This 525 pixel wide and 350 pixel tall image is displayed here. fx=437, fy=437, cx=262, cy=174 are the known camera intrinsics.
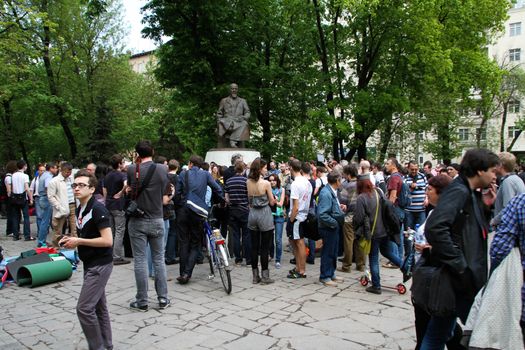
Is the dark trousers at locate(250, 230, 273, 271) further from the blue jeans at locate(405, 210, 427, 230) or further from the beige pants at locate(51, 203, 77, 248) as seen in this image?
the beige pants at locate(51, 203, 77, 248)

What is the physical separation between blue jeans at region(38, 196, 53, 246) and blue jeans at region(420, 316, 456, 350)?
9.24 metres

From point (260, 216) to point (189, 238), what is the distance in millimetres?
1236

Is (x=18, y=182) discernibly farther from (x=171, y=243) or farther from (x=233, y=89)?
(x=233, y=89)

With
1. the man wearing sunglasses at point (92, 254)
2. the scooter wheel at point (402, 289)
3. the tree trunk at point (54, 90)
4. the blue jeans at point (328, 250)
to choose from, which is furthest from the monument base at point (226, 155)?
the tree trunk at point (54, 90)

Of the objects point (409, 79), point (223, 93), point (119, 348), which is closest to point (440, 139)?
point (409, 79)

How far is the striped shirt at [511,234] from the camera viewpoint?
2814 mm

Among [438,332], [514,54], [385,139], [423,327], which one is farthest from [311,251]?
[514,54]

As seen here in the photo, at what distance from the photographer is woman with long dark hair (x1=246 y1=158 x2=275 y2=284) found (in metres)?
7.02

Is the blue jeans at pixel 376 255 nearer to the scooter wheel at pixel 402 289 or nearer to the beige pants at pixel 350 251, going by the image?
the scooter wheel at pixel 402 289

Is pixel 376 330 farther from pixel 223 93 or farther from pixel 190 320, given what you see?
pixel 223 93

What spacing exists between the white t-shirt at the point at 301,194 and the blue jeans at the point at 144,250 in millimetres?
2463

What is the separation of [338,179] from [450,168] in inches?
193

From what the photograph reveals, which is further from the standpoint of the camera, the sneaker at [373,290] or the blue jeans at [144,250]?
the sneaker at [373,290]

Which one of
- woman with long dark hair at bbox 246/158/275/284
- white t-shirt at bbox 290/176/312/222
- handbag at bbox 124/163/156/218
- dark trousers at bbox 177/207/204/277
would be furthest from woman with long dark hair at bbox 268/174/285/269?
handbag at bbox 124/163/156/218
